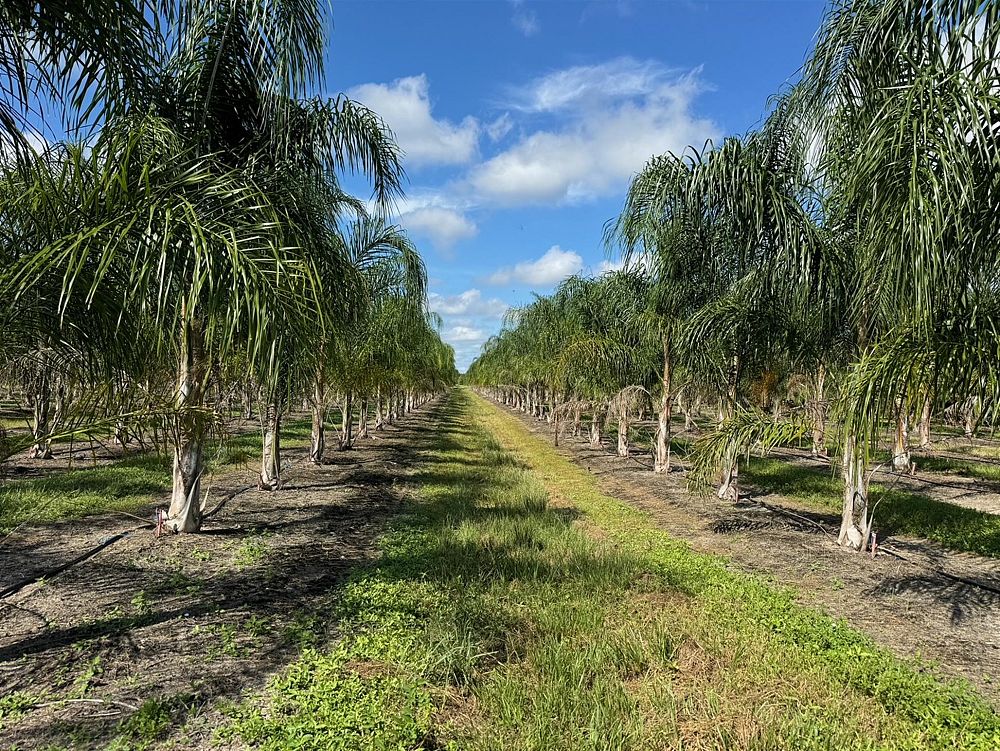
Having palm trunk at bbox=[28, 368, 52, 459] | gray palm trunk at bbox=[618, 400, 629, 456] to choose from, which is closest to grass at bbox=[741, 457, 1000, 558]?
gray palm trunk at bbox=[618, 400, 629, 456]

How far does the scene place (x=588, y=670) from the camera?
4309 mm

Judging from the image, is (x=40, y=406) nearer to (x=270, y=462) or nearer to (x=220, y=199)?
(x=270, y=462)

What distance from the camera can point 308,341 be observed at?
4.11 m

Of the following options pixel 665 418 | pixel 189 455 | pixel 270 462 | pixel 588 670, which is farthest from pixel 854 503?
pixel 270 462

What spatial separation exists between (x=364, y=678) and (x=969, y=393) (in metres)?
5.01

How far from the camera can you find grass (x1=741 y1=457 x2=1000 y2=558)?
884cm

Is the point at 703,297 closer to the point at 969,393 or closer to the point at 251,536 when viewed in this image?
the point at 969,393

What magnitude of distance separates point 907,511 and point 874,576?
4916 millimetres

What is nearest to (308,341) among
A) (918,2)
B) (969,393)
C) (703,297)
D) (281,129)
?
(281,129)

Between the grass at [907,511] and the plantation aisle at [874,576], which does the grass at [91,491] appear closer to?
the plantation aisle at [874,576]

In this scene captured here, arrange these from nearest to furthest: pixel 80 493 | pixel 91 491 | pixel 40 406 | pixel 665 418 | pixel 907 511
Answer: pixel 80 493, pixel 91 491, pixel 907 511, pixel 40 406, pixel 665 418

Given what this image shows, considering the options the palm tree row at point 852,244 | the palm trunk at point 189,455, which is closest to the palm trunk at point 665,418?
the palm tree row at point 852,244

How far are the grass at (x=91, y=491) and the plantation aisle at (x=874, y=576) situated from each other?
22.4ft

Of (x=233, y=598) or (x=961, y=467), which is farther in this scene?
(x=961, y=467)
